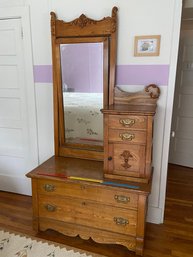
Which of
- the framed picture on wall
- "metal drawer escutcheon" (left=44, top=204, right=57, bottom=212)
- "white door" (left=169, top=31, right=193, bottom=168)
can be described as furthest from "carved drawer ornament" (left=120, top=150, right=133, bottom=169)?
"white door" (left=169, top=31, right=193, bottom=168)

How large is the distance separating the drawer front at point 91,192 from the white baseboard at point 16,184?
2.50 ft

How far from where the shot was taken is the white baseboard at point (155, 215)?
2.18m

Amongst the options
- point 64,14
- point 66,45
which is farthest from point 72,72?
point 64,14

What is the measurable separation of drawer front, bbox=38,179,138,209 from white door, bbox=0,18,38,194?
2.13ft

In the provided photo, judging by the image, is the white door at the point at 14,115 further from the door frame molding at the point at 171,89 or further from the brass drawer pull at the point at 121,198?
the door frame molding at the point at 171,89

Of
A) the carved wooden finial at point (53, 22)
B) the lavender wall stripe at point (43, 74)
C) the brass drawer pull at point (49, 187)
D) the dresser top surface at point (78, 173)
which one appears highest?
the carved wooden finial at point (53, 22)

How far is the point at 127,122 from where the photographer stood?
1.66 m

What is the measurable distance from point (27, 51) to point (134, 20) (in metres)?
1.05

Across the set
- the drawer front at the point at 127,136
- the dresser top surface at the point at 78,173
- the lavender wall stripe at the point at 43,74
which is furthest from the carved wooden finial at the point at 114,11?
the dresser top surface at the point at 78,173

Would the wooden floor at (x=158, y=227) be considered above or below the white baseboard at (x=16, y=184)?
below

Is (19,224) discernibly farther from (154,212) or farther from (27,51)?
(27,51)

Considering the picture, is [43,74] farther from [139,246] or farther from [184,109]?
[184,109]

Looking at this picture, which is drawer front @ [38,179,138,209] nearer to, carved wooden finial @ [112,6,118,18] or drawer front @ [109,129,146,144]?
drawer front @ [109,129,146,144]

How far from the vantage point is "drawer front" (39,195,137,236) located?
1.74 meters
